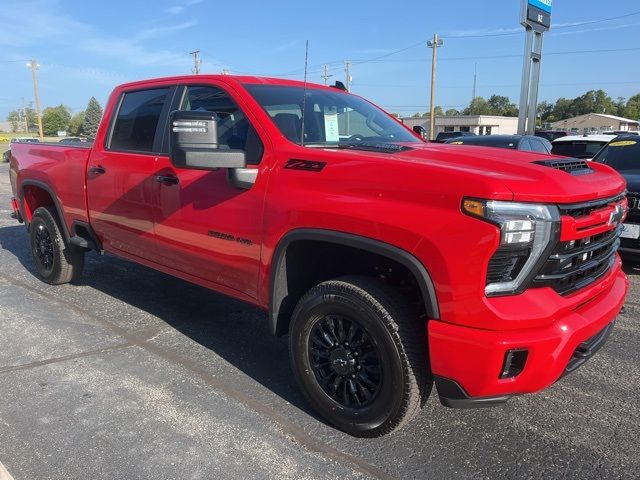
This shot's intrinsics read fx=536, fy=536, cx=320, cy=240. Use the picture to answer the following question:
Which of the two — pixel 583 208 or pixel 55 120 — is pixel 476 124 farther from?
pixel 55 120

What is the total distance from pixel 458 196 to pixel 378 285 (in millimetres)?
677

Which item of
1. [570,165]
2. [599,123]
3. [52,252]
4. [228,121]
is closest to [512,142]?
[570,165]

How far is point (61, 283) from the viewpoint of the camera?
5699 millimetres

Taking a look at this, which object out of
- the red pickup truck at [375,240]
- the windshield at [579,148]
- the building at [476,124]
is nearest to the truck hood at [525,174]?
the red pickup truck at [375,240]

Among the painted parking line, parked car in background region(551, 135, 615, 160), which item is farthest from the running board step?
parked car in background region(551, 135, 615, 160)

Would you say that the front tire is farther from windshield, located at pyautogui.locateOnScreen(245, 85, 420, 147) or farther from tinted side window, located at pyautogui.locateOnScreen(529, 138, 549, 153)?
tinted side window, located at pyautogui.locateOnScreen(529, 138, 549, 153)

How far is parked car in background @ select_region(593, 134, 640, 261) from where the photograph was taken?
556 centimetres

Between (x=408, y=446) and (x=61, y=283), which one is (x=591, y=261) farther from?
(x=61, y=283)

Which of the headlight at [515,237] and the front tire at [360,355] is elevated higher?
the headlight at [515,237]

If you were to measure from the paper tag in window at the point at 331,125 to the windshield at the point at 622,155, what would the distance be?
489 cm

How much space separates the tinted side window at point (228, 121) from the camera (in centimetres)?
330

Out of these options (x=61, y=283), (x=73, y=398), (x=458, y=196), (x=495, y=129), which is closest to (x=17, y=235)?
(x=61, y=283)

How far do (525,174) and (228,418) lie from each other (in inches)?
82.3

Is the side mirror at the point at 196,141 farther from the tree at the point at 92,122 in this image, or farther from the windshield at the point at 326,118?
the tree at the point at 92,122
